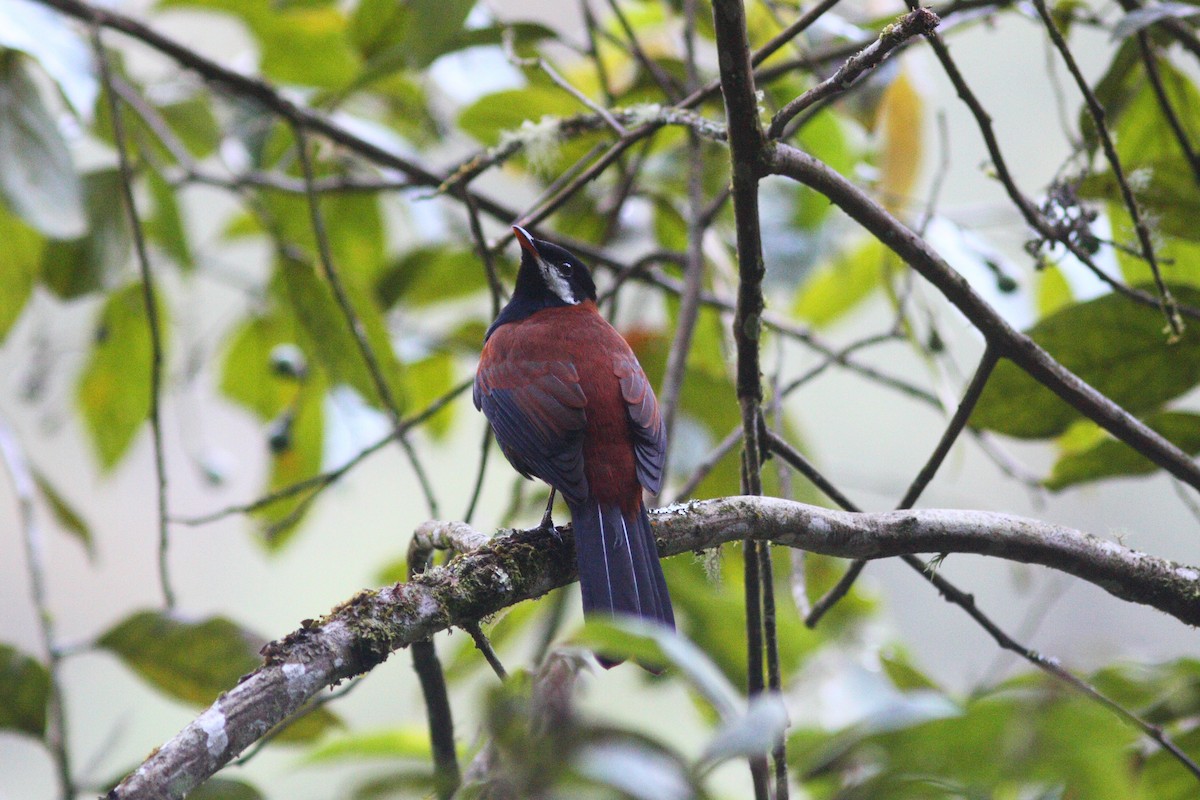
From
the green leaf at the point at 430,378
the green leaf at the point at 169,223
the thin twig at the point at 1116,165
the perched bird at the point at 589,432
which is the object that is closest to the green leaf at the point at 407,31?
the perched bird at the point at 589,432

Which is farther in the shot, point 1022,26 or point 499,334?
point 1022,26

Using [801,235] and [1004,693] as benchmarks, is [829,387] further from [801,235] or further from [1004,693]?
[1004,693]

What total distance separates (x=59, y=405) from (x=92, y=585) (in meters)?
2.00

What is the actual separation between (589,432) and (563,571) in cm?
Answer: 40

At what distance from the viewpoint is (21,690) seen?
253 centimetres

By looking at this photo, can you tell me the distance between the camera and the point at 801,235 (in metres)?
3.52

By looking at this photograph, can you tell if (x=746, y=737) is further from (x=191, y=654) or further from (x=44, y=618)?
(x=44, y=618)

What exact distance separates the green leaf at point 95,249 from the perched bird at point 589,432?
5.22ft

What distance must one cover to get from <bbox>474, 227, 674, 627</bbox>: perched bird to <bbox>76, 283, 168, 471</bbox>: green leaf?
75.1 inches

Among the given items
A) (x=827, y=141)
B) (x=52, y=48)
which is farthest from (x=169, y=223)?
(x=827, y=141)

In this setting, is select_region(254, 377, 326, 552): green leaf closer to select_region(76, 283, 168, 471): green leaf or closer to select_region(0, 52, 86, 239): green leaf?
select_region(76, 283, 168, 471): green leaf

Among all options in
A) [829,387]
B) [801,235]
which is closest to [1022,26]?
[829,387]

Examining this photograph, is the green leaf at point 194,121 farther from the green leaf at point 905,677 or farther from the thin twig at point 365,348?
the green leaf at point 905,677

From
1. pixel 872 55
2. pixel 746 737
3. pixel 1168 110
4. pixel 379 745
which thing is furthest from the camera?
pixel 379 745
